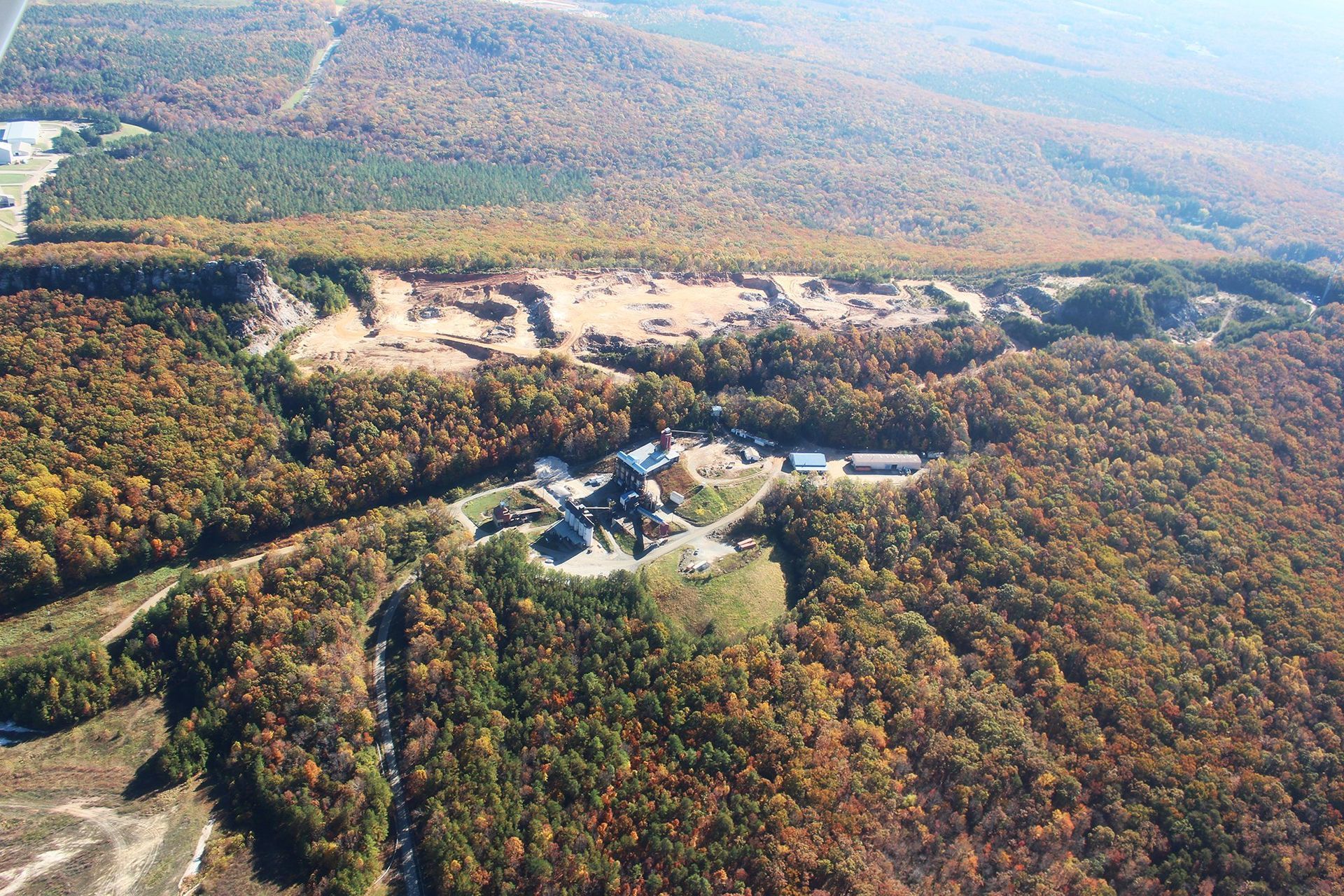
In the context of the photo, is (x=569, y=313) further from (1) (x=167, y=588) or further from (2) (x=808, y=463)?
(1) (x=167, y=588)

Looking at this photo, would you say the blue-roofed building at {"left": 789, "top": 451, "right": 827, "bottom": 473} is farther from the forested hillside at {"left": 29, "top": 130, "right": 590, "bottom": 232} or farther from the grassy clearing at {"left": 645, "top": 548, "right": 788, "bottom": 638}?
the forested hillside at {"left": 29, "top": 130, "right": 590, "bottom": 232}

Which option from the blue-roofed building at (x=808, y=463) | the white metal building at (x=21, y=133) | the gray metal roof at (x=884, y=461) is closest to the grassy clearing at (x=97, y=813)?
the blue-roofed building at (x=808, y=463)

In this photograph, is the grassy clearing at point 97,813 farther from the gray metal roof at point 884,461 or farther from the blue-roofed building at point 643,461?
the gray metal roof at point 884,461

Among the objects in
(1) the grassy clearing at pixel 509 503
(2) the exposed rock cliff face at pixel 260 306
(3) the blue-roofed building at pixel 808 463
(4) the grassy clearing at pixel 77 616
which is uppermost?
(2) the exposed rock cliff face at pixel 260 306

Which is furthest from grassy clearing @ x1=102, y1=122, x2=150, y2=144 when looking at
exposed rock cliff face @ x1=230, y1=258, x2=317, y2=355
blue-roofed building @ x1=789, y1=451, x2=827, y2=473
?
blue-roofed building @ x1=789, y1=451, x2=827, y2=473

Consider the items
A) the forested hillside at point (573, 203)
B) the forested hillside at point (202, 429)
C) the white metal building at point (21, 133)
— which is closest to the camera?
the forested hillside at point (202, 429)
